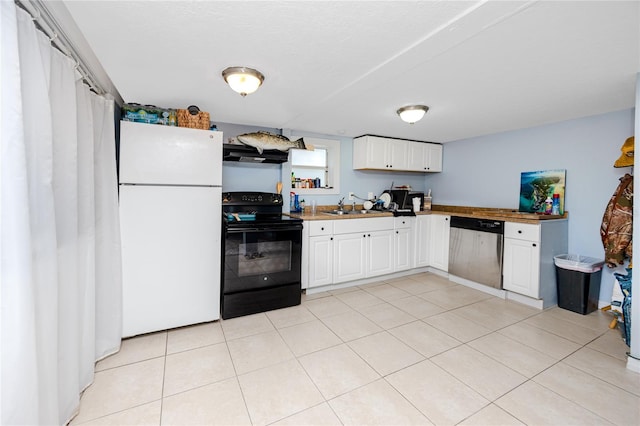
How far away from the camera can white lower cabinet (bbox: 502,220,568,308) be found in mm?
2977

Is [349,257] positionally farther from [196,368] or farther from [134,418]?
[134,418]

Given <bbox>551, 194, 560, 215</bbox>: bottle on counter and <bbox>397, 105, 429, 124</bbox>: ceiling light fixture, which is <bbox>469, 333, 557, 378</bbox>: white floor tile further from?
<bbox>397, 105, 429, 124</bbox>: ceiling light fixture

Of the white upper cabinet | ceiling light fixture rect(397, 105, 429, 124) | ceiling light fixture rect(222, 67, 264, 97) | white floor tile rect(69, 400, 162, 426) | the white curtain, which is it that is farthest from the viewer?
the white upper cabinet

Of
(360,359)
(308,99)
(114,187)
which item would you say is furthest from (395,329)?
(114,187)

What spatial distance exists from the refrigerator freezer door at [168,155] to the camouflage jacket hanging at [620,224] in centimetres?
387

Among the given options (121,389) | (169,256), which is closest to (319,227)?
(169,256)

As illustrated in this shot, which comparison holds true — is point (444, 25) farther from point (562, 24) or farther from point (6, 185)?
point (6, 185)

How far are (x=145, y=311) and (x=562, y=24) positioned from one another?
341 cm

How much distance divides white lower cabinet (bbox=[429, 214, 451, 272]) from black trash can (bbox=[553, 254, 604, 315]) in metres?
1.21

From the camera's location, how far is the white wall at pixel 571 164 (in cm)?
293

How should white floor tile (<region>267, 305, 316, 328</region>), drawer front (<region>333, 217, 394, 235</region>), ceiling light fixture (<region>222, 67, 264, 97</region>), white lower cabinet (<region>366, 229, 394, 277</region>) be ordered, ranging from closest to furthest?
ceiling light fixture (<region>222, 67, 264, 97</region>)
white floor tile (<region>267, 305, 316, 328</region>)
drawer front (<region>333, 217, 394, 235</region>)
white lower cabinet (<region>366, 229, 394, 277</region>)

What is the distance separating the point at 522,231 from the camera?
122 inches

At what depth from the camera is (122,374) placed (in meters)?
1.87

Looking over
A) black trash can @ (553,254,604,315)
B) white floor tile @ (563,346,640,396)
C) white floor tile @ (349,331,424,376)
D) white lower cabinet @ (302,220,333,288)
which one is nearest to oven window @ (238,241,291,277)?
white lower cabinet @ (302,220,333,288)
